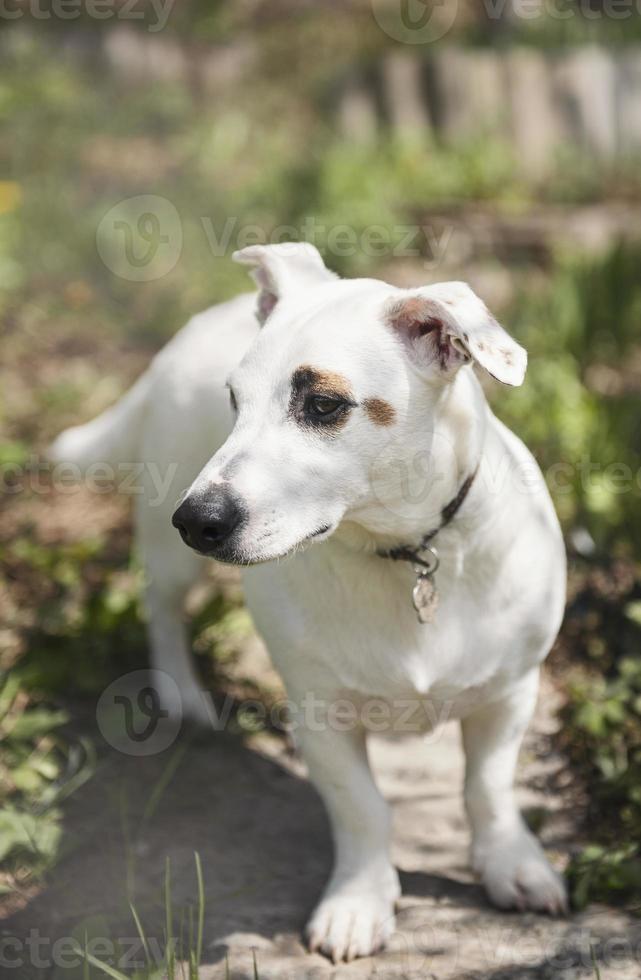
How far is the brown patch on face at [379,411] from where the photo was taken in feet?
7.98

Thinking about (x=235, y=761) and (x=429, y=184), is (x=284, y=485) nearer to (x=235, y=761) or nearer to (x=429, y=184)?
(x=235, y=761)

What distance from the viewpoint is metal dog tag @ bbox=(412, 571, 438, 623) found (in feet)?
8.77

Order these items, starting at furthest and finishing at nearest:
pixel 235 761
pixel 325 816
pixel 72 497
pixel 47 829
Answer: pixel 72 497 → pixel 235 761 → pixel 325 816 → pixel 47 829

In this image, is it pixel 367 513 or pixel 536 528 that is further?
pixel 536 528

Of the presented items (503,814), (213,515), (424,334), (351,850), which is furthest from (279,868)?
(424,334)

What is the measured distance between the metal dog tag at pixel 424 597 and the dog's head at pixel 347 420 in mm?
151

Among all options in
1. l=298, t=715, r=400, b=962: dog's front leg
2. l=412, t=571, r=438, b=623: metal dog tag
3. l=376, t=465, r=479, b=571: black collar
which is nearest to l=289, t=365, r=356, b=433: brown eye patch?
l=376, t=465, r=479, b=571: black collar

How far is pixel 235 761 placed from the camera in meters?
3.89

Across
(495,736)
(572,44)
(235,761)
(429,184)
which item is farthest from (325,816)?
(572,44)

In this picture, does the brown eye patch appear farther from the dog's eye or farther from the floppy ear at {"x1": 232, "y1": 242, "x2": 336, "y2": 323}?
the floppy ear at {"x1": 232, "y1": 242, "x2": 336, "y2": 323}

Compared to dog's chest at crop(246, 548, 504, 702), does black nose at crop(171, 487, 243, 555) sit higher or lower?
higher

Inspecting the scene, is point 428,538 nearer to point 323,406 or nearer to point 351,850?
point 323,406

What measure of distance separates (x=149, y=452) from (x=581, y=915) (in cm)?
193

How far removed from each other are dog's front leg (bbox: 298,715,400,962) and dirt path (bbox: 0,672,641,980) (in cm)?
6
